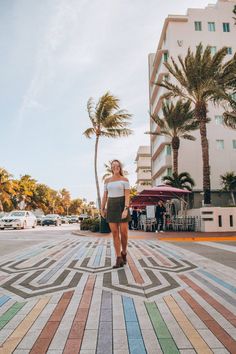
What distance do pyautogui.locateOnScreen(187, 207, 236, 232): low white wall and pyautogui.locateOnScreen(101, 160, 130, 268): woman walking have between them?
1309 centimetres

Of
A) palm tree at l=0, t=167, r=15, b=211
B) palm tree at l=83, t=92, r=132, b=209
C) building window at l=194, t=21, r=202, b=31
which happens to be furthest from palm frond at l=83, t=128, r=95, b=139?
palm tree at l=0, t=167, r=15, b=211

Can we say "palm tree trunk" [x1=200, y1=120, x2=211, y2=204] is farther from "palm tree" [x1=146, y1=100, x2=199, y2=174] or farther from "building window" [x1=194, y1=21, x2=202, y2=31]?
"building window" [x1=194, y1=21, x2=202, y2=31]

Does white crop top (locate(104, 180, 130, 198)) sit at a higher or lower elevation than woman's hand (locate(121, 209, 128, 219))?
higher

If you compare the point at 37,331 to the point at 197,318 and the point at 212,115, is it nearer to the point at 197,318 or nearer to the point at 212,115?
the point at 197,318

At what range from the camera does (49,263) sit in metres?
5.99

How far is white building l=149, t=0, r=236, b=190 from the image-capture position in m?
33.5

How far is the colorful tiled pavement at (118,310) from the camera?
2.22 metres

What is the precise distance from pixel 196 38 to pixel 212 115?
894 centimetres

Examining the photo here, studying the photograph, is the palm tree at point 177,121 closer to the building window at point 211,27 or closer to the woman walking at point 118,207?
the building window at point 211,27

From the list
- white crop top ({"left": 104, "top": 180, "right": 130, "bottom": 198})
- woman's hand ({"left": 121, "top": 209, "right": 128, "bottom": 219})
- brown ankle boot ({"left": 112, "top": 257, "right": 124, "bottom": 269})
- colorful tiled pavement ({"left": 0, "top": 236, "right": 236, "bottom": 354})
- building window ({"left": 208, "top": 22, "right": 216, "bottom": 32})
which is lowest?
colorful tiled pavement ({"left": 0, "top": 236, "right": 236, "bottom": 354})

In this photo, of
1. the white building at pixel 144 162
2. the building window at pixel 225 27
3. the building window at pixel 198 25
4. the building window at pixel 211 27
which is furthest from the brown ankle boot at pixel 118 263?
the white building at pixel 144 162

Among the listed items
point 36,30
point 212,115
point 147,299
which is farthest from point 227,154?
point 147,299

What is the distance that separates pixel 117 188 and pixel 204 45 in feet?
115

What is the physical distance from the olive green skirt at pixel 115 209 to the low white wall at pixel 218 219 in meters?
13.3
